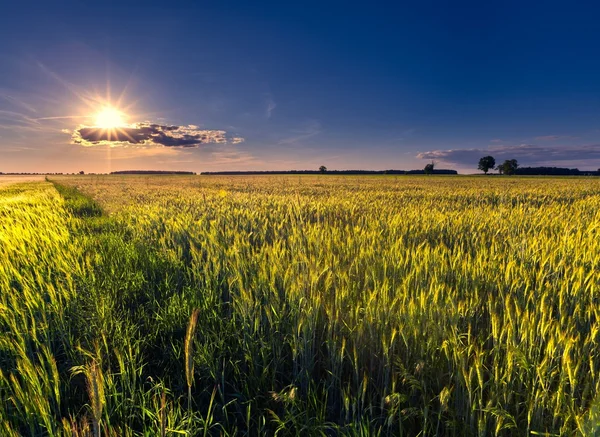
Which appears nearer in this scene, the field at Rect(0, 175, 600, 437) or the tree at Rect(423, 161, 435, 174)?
the field at Rect(0, 175, 600, 437)

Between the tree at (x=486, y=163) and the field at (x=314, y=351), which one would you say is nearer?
the field at (x=314, y=351)

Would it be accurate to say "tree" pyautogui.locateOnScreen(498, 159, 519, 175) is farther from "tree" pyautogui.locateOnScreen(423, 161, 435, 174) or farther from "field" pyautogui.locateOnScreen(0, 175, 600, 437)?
"field" pyautogui.locateOnScreen(0, 175, 600, 437)

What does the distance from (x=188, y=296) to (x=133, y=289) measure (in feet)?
2.30

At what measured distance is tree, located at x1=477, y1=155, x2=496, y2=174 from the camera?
13275 centimetres

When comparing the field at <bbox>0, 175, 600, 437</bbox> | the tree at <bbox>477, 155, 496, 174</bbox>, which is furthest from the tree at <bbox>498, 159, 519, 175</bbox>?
the field at <bbox>0, 175, 600, 437</bbox>

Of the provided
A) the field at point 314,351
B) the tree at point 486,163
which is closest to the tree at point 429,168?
the tree at point 486,163

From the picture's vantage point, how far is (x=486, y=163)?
13350 centimetres

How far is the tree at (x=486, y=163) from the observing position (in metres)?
133

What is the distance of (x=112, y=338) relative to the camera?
89.2 inches

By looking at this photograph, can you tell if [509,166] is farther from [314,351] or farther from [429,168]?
[314,351]

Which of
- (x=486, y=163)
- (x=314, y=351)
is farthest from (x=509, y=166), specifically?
(x=314, y=351)

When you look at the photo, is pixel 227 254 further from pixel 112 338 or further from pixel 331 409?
pixel 331 409

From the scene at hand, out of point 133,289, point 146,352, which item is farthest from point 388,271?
point 133,289

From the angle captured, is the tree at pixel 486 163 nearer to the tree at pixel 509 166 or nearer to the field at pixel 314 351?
the tree at pixel 509 166
